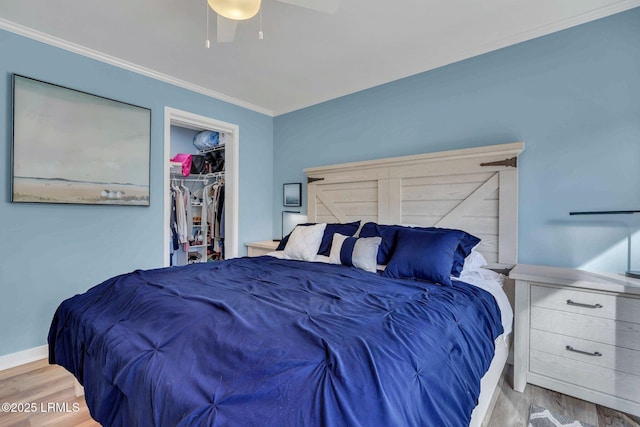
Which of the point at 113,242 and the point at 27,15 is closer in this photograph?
the point at 27,15

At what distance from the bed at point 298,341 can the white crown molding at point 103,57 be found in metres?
2.16

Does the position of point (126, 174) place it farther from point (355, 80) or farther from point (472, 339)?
point (472, 339)

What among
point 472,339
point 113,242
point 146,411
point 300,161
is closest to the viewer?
point 146,411

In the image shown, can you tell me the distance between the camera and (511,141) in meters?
2.46

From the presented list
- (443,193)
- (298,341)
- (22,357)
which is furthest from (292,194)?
(298,341)

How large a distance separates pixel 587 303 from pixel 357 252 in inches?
59.0

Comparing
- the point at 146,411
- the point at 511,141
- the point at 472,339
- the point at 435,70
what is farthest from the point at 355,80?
the point at 146,411

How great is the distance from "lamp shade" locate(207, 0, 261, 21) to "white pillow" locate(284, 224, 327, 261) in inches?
74.1

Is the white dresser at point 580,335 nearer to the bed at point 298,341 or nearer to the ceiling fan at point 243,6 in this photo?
the bed at point 298,341

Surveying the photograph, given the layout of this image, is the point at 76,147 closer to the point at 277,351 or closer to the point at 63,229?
the point at 63,229

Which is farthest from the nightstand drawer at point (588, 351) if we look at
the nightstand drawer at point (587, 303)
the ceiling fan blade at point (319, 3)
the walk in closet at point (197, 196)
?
the walk in closet at point (197, 196)

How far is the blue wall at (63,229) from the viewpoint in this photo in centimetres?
233

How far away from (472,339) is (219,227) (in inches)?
147

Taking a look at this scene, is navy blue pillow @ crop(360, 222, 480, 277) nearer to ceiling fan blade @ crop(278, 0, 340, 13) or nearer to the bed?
the bed
